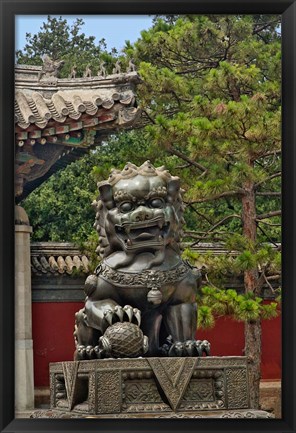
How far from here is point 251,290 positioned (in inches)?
532

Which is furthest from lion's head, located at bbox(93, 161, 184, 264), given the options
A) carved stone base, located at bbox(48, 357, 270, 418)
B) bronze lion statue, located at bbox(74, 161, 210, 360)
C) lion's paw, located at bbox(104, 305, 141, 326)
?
carved stone base, located at bbox(48, 357, 270, 418)

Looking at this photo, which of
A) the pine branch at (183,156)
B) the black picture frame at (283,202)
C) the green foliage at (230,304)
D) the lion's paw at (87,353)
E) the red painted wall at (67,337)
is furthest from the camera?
the red painted wall at (67,337)

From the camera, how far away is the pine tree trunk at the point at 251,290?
1311 centimetres

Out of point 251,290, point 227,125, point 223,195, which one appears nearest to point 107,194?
point 227,125

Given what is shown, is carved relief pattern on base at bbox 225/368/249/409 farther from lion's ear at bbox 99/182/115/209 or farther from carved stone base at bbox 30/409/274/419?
lion's ear at bbox 99/182/115/209

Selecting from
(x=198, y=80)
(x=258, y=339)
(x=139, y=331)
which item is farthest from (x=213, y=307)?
(x=139, y=331)

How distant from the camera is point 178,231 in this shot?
266 inches

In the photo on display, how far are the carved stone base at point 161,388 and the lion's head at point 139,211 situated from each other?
73 centimetres

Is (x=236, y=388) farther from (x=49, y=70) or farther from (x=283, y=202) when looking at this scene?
(x=49, y=70)

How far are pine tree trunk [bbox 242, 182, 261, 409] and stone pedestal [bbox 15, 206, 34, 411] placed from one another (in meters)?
2.57

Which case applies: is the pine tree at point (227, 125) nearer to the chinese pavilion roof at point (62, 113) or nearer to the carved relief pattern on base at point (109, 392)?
the chinese pavilion roof at point (62, 113)

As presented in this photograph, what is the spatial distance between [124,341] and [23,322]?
27.3 feet

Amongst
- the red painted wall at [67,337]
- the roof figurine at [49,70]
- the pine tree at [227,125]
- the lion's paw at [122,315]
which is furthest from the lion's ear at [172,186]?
the red painted wall at [67,337]

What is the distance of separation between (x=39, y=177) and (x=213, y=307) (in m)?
3.48
